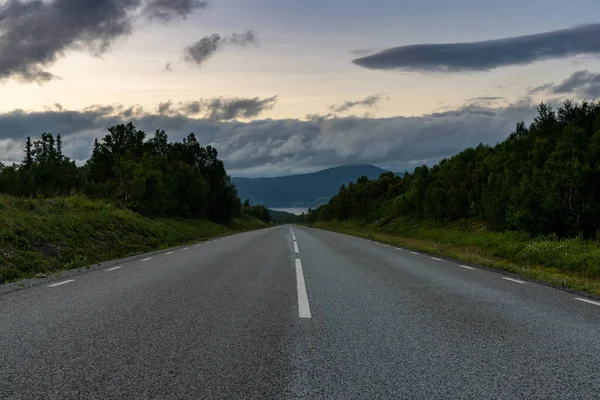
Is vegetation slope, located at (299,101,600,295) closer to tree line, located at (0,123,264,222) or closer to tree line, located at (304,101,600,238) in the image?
tree line, located at (304,101,600,238)

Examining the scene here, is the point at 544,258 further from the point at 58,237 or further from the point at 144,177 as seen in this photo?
the point at 144,177

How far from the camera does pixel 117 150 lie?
75000mm

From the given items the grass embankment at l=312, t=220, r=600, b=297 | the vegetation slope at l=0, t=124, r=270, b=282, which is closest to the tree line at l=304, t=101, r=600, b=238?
the grass embankment at l=312, t=220, r=600, b=297

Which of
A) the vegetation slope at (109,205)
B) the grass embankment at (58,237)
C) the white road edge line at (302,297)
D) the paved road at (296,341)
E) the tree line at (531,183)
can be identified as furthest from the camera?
the tree line at (531,183)

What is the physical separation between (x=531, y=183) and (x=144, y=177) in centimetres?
3367

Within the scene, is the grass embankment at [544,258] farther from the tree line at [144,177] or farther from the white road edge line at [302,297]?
the tree line at [144,177]

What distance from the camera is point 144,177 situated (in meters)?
44.2

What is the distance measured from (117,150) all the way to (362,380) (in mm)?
77856

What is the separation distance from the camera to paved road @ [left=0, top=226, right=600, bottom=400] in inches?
145

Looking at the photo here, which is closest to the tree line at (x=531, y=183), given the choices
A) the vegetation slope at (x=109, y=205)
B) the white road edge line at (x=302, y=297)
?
the white road edge line at (x=302, y=297)

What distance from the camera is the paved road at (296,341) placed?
3.67 metres

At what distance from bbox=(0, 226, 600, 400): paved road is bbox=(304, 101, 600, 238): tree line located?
15.5m

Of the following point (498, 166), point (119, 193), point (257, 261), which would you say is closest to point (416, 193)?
point (498, 166)

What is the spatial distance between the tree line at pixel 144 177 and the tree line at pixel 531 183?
27.9m
